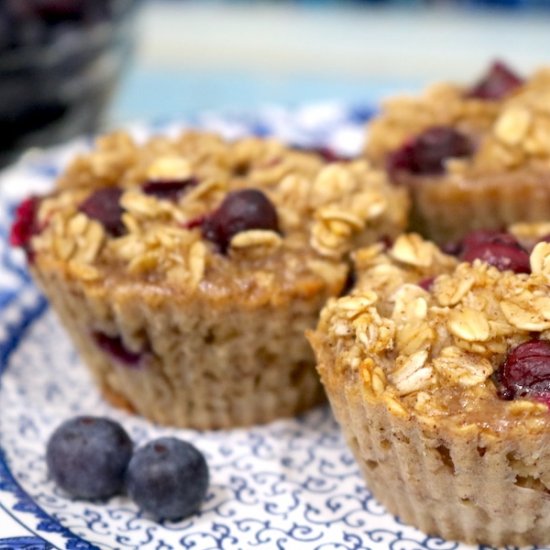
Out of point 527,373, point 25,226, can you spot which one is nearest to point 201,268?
point 25,226

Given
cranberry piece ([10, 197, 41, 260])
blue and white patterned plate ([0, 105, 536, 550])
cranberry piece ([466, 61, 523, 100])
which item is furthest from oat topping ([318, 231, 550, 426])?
cranberry piece ([466, 61, 523, 100])

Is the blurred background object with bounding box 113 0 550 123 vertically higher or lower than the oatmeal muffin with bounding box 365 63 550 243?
lower

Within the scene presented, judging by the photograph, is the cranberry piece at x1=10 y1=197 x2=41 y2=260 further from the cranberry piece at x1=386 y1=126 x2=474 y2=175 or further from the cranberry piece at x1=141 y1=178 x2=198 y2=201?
the cranberry piece at x1=386 y1=126 x2=474 y2=175

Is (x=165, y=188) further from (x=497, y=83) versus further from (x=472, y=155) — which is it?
(x=497, y=83)

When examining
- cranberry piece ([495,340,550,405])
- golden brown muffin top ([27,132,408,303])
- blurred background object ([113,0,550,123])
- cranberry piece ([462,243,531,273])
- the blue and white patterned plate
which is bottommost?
blurred background object ([113,0,550,123])

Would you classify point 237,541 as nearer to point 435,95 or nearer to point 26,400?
point 26,400

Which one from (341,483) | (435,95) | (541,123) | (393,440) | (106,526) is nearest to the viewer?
(393,440)

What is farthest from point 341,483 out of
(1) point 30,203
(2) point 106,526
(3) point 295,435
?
(1) point 30,203

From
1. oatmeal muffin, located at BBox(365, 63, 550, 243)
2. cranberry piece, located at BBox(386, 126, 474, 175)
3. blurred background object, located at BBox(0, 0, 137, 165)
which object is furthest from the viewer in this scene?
blurred background object, located at BBox(0, 0, 137, 165)
